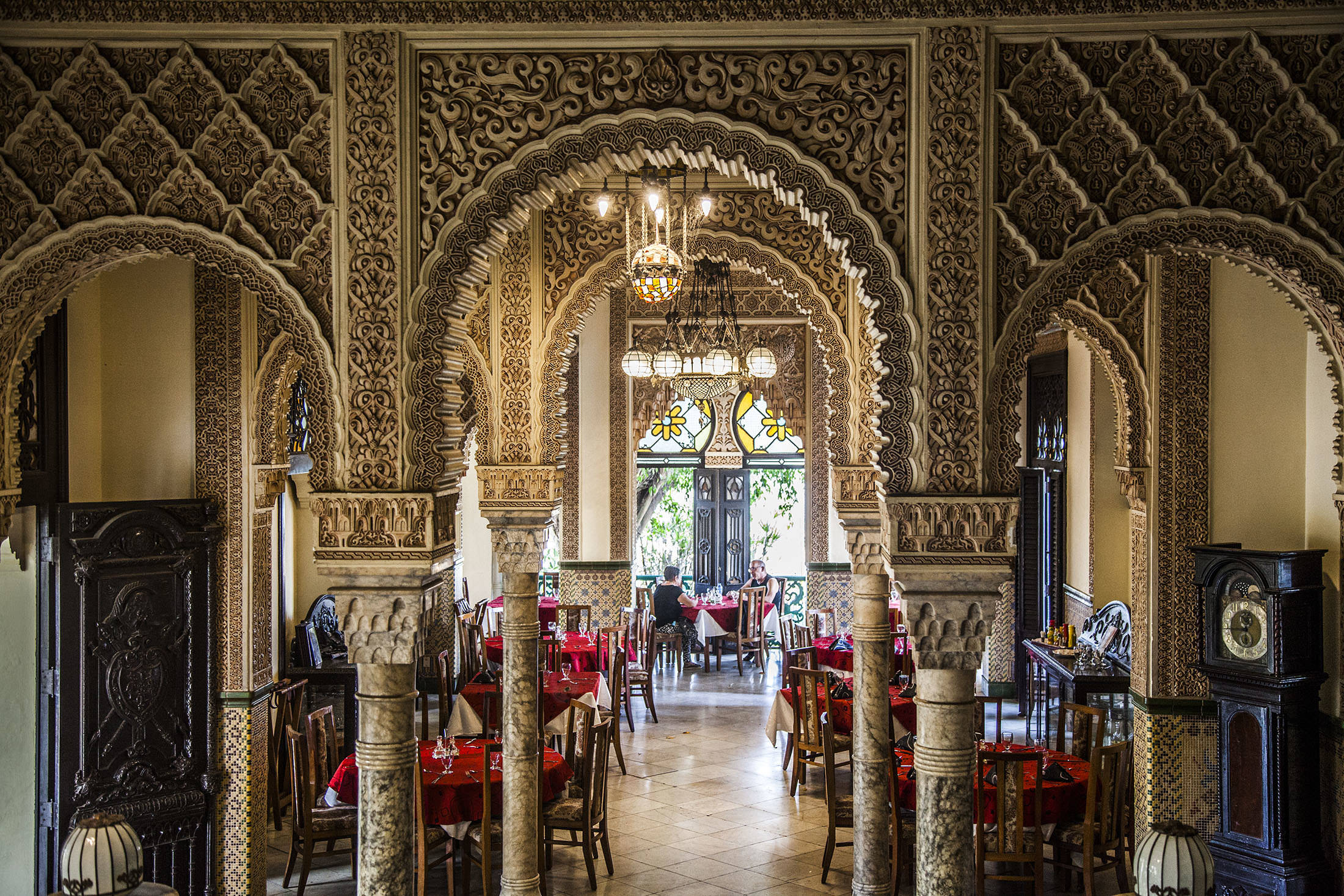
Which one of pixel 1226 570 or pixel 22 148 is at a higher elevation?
pixel 22 148

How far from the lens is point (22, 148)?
10.4 feet

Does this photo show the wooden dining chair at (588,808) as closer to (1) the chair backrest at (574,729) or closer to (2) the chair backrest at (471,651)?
(1) the chair backrest at (574,729)

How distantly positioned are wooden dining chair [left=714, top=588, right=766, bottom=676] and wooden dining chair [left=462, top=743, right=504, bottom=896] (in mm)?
5200

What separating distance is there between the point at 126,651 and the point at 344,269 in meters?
2.48

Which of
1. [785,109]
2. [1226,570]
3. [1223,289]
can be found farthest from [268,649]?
[1223,289]

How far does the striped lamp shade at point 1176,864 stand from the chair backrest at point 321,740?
4.13 metres

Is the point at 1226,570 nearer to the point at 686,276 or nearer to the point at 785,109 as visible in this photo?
the point at 785,109

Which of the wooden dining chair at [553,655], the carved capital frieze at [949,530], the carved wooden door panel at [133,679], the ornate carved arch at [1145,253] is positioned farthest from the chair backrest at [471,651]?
the ornate carved arch at [1145,253]

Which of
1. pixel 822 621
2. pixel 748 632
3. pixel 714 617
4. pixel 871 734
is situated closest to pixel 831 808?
pixel 871 734

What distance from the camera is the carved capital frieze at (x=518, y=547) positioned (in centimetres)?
561

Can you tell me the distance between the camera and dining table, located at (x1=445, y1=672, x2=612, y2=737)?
6715mm

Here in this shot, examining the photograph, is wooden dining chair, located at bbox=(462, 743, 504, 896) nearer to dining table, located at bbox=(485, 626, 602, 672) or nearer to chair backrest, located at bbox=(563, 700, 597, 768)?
chair backrest, located at bbox=(563, 700, 597, 768)

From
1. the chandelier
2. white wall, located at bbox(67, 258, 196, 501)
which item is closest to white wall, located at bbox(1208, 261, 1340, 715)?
the chandelier

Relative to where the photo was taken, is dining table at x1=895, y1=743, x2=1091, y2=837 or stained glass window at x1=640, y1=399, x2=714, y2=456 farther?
stained glass window at x1=640, y1=399, x2=714, y2=456
